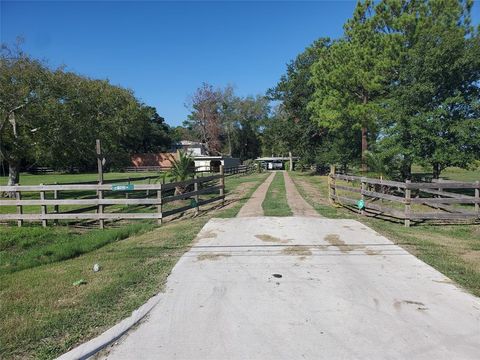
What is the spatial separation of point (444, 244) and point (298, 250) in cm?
313

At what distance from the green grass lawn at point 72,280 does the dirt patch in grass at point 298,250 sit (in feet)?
6.49

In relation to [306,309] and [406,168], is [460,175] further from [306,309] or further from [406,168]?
[306,309]

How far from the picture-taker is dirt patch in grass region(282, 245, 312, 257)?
6.47m

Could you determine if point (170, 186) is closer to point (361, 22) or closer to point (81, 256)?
point (81, 256)

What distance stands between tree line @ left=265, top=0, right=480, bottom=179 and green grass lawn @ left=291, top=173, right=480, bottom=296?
559 centimetres

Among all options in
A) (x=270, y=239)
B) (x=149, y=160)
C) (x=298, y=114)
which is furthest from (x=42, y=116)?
(x=149, y=160)

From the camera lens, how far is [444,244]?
729 cm

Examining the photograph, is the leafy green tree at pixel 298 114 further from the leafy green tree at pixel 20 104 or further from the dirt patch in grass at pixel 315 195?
the leafy green tree at pixel 20 104

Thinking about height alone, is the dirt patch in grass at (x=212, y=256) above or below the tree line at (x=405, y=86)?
below

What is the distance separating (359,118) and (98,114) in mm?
16598

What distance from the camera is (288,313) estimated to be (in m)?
4.00

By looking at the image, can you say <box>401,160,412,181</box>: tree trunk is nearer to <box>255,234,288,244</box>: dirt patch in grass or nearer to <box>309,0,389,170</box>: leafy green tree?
<box>309,0,389,170</box>: leafy green tree

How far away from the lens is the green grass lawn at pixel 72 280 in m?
3.56

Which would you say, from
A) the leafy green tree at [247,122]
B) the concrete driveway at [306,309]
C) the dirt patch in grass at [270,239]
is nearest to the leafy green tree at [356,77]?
the dirt patch in grass at [270,239]
